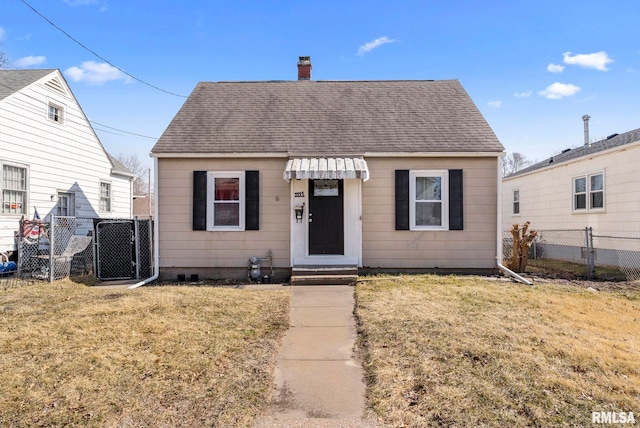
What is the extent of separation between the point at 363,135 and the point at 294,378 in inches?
276

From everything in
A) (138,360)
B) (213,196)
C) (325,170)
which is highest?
(325,170)

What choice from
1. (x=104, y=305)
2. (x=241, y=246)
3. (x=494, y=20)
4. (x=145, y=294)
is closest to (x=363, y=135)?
(x=241, y=246)

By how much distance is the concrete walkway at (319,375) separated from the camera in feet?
9.97

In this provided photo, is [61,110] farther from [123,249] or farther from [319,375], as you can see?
[319,375]

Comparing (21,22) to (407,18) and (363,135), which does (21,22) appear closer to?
(363,135)

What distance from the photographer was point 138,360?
157 inches

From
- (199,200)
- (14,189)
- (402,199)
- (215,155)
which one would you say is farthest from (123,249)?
(402,199)

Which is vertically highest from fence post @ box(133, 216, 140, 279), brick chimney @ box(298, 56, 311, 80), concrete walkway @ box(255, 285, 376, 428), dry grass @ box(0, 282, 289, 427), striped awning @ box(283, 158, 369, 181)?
brick chimney @ box(298, 56, 311, 80)

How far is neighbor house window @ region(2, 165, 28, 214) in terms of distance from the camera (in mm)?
10406

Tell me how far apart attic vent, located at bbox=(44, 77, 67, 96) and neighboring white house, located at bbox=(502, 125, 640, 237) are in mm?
17540

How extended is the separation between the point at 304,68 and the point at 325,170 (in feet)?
19.1

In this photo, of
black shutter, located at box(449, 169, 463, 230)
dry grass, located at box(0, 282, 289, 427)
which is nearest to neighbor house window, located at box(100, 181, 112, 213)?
dry grass, located at box(0, 282, 289, 427)

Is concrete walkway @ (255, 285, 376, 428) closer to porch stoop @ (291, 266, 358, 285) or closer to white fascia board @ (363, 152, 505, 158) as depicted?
porch stoop @ (291, 266, 358, 285)

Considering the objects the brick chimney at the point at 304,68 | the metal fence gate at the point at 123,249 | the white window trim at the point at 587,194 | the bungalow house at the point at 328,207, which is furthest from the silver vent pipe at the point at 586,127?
the metal fence gate at the point at 123,249
